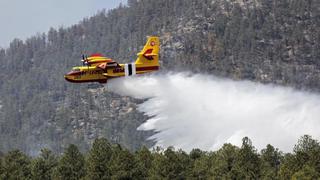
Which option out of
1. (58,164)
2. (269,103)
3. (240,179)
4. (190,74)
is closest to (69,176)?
(58,164)

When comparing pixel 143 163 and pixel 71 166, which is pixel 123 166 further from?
pixel 143 163

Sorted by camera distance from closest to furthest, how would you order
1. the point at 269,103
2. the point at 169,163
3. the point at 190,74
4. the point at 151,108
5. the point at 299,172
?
the point at 299,172 < the point at 169,163 < the point at 151,108 < the point at 190,74 < the point at 269,103

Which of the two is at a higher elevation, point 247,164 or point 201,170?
point 247,164

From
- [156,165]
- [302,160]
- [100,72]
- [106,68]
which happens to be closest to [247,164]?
[302,160]

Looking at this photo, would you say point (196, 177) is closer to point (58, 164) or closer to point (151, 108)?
point (58, 164)

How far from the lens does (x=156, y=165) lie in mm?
101312

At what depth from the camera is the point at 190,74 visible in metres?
146

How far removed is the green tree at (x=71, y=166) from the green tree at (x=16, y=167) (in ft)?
17.9

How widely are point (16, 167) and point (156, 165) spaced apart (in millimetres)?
18498

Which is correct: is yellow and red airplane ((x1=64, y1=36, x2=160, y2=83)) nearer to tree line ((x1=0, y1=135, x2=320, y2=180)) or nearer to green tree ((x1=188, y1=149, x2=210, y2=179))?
tree line ((x1=0, y1=135, x2=320, y2=180))

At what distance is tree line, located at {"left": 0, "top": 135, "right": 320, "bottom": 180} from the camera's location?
309ft

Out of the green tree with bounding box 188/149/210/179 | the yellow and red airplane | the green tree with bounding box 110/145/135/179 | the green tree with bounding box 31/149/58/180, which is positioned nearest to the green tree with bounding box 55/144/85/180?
the green tree with bounding box 31/149/58/180

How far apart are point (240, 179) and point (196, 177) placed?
10.7 meters

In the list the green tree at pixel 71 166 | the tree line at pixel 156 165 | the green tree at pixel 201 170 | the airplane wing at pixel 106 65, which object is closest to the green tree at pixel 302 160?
the tree line at pixel 156 165
